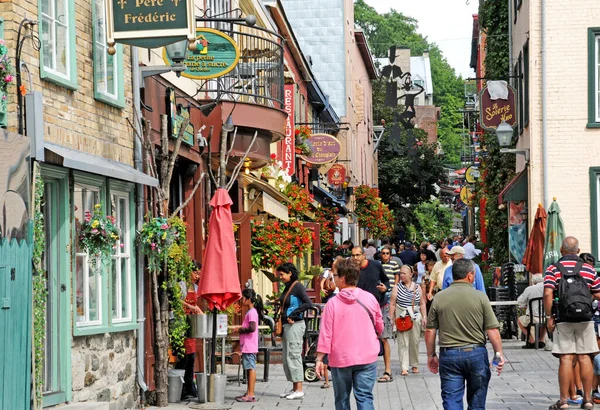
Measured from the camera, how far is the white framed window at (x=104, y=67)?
1243 centimetres

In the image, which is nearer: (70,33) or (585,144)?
(70,33)

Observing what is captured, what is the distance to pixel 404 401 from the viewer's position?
14141 mm

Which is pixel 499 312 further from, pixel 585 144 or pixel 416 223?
pixel 416 223

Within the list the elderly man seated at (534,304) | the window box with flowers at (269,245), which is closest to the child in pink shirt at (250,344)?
the window box with flowers at (269,245)

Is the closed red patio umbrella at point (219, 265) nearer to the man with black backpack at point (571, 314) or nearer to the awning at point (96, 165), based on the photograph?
the awning at point (96, 165)

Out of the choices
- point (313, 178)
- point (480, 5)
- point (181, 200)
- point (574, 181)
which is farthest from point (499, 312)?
point (313, 178)

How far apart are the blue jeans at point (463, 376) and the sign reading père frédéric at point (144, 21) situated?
4201mm

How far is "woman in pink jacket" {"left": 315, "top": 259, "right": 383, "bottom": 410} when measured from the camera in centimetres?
1031

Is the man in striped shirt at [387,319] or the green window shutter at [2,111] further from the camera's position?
the man in striped shirt at [387,319]

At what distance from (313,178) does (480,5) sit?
10816 millimetres

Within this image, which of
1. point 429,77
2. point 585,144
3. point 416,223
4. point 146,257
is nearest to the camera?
point 146,257

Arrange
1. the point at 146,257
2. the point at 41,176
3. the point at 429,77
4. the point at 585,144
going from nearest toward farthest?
1. the point at 41,176
2. the point at 146,257
3. the point at 585,144
4. the point at 429,77

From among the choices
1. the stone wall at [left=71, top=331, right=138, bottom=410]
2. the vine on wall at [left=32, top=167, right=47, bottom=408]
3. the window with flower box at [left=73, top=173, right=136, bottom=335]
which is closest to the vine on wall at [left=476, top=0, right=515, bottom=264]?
the window with flower box at [left=73, top=173, right=136, bottom=335]

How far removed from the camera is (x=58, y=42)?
1138 centimetres
